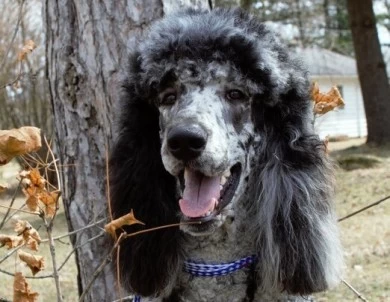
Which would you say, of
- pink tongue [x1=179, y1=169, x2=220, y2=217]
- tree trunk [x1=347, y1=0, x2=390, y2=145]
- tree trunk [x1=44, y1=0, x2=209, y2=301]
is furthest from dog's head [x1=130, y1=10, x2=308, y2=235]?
tree trunk [x1=347, y1=0, x2=390, y2=145]

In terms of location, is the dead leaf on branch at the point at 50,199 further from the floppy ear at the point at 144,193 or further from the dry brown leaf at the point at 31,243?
the floppy ear at the point at 144,193

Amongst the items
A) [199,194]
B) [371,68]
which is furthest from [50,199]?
[371,68]

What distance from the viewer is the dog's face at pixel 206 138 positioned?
6.74 ft

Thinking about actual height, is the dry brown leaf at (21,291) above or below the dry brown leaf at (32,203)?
below

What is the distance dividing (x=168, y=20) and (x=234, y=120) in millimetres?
453

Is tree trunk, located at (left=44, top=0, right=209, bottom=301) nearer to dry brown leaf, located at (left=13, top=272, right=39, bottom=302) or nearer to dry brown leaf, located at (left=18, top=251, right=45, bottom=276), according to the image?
dry brown leaf, located at (left=18, top=251, right=45, bottom=276)

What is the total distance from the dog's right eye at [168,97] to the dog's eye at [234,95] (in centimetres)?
18

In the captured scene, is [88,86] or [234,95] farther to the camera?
[88,86]

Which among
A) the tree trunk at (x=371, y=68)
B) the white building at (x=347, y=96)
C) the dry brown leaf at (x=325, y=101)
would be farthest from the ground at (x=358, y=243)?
the white building at (x=347, y=96)

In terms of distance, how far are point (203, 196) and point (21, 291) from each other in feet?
2.06

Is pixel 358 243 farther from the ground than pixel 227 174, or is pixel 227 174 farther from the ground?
pixel 227 174

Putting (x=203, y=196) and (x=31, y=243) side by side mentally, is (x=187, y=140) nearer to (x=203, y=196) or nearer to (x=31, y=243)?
(x=203, y=196)

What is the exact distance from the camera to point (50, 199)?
2281 mm

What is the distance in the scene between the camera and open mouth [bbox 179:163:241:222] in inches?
84.4
